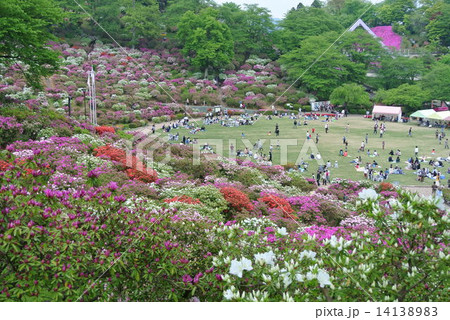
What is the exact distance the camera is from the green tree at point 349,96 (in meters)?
38.2

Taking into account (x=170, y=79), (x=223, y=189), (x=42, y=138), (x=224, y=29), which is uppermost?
(x=224, y=29)

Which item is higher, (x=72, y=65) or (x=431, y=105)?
(x=72, y=65)

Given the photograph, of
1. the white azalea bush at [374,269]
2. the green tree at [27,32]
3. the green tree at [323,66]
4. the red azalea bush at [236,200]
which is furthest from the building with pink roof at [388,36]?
the white azalea bush at [374,269]

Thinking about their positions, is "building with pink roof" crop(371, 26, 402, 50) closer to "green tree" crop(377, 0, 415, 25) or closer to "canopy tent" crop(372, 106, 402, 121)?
"green tree" crop(377, 0, 415, 25)

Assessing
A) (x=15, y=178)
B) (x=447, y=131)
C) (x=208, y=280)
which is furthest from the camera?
(x=447, y=131)

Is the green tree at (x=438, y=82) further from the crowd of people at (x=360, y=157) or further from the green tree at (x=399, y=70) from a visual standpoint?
the crowd of people at (x=360, y=157)

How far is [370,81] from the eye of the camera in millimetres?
44250

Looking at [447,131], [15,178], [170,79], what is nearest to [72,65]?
[170,79]

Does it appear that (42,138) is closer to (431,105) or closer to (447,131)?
(447,131)

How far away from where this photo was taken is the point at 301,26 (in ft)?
163

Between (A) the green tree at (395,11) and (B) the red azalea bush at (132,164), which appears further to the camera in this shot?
(A) the green tree at (395,11)

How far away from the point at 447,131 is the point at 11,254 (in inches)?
1279

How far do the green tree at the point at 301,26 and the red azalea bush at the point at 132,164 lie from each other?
38.1 meters

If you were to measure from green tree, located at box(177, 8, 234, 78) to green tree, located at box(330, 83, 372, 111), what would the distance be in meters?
13.2
